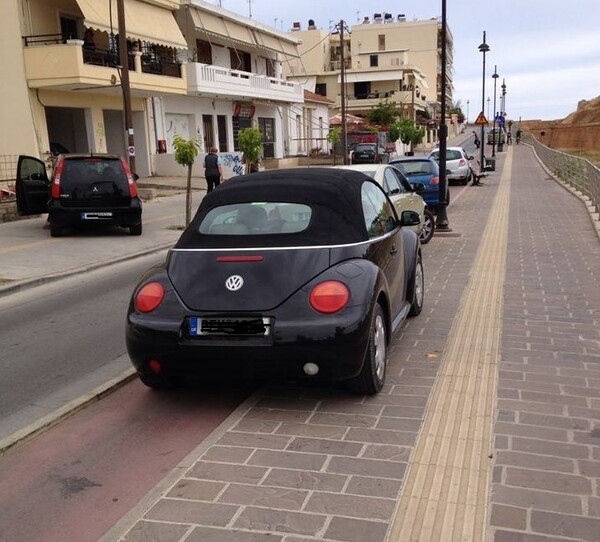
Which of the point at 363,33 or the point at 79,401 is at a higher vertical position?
the point at 363,33

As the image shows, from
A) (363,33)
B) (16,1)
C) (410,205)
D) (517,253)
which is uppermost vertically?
(363,33)

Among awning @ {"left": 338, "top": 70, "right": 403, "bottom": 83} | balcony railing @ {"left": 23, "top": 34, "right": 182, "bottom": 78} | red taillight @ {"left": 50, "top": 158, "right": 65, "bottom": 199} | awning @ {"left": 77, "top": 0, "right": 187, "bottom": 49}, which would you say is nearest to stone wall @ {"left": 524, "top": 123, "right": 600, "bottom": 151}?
awning @ {"left": 338, "top": 70, "right": 403, "bottom": 83}

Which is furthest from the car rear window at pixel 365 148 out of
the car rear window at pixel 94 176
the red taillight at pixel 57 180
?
the red taillight at pixel 57 180

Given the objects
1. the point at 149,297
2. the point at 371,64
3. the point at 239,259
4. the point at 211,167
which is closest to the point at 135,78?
the point at 211,167

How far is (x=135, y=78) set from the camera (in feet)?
80.0

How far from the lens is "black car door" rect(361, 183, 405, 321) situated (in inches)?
205

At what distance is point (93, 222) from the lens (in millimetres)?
13625

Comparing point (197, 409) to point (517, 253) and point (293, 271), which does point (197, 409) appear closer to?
point (293, 271)

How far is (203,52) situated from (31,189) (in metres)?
22.5

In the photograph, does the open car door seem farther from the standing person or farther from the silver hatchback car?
the silver hatchback car

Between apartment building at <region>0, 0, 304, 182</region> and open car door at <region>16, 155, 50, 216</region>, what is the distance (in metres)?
6.90

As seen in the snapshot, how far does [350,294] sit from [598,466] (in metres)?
1.74

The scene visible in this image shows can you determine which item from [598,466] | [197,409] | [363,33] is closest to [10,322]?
[197,409]

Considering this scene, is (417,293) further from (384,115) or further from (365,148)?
(384,115)
